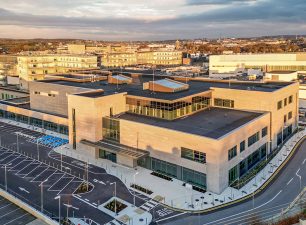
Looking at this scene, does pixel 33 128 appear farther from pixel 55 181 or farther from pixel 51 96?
pixel 55 181

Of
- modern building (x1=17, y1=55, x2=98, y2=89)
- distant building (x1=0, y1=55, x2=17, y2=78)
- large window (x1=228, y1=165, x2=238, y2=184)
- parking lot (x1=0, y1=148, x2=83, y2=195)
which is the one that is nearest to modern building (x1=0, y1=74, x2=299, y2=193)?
large window (x1=228, y1=165, x2=238, y2=184)

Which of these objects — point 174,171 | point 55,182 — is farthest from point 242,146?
point 55,182

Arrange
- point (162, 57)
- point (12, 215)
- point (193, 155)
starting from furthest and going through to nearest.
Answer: point (162, 57) → point (193, 155) → point (12, 215)

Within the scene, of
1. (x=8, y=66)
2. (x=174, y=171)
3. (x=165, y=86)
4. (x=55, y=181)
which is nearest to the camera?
(x=55, y=181)

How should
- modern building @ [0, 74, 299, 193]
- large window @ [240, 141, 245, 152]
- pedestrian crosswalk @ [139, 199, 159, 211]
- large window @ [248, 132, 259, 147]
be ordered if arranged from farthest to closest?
1. large window @ [248, 132, 259, 147]
2. large window @ [240, 141, 245, 152]
3. modern building @ [0, 74, 299, 193]
4. pedestrian crosswalk @ [139, 199, 159, 211]

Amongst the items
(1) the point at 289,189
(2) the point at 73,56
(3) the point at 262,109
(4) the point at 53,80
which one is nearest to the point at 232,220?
(1) the point at 289,189

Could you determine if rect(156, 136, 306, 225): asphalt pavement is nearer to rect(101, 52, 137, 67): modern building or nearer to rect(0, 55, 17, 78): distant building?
rect(101, 52, 137, 67): modern building

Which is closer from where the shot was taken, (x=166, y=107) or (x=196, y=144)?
(x=196, y=144)
